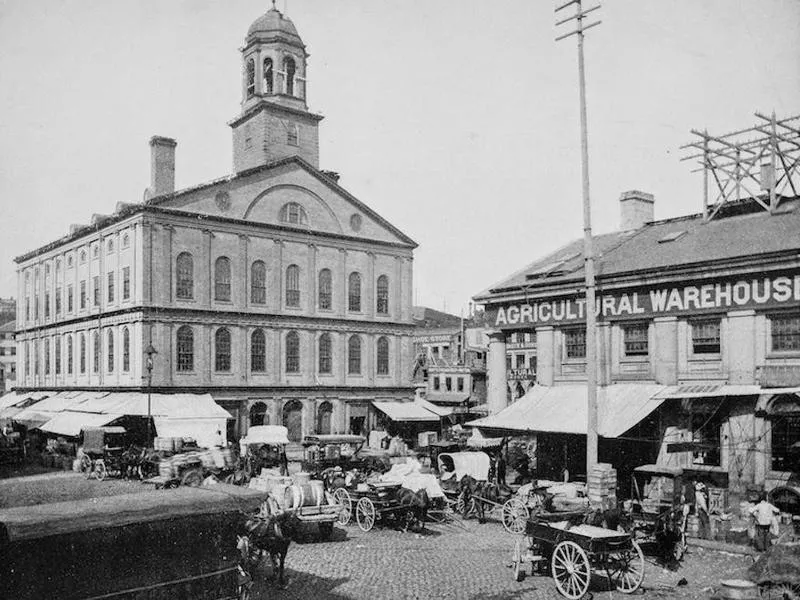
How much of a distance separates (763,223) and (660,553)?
13.4m

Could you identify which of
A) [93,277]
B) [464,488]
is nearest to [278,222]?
[93,277]

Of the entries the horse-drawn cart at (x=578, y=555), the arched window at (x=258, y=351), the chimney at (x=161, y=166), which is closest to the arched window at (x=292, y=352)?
the arched window at (x=258, y=351)

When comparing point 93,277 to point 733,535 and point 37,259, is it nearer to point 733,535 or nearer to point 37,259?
point 37,259

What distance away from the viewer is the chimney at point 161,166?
141 feet

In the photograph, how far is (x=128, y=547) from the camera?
27.7 feet

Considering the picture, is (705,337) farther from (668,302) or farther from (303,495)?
(303,495)

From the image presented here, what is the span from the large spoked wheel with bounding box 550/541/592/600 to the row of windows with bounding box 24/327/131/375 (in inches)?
1251

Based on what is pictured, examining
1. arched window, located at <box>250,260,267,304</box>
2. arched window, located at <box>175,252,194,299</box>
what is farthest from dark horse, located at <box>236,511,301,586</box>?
arched window, located at <box>250,260,267,304</box>

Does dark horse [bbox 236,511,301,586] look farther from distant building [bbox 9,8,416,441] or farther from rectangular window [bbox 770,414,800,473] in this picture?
distant building [bbox 9,8,416,441]

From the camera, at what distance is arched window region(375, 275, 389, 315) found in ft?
161

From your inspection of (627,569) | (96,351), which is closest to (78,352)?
(96,351)

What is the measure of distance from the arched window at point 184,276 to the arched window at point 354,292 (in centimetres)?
1036

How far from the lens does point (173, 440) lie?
1244 inches

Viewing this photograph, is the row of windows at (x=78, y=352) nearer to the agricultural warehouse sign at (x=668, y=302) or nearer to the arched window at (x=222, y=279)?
the arched window at (x=222, y=279)
